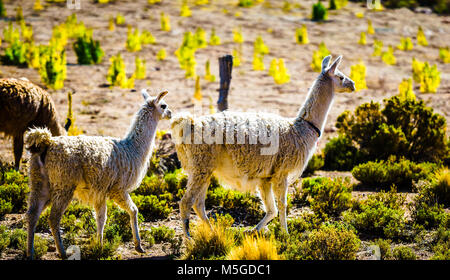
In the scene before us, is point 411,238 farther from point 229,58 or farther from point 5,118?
point 5,118

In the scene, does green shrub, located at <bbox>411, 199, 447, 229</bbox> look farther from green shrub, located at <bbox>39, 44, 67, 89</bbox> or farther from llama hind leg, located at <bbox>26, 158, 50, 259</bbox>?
green shrub, located at <bbox>39, 44, 67, 89</bbox>

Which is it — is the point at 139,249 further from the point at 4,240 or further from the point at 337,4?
the point at 337,4

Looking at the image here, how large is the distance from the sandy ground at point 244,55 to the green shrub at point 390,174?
257cm

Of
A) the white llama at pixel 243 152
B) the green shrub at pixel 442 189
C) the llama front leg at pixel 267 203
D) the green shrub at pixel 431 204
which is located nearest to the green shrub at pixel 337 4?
the green shrub at pixel 431 204

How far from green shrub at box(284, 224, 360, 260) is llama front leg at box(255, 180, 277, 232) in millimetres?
563

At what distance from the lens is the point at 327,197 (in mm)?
8242

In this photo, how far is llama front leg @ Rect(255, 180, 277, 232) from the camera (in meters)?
6.82

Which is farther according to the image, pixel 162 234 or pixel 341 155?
pixel 341 155

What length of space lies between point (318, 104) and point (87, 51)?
35.1 ft

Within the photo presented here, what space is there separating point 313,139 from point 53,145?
3197 mm

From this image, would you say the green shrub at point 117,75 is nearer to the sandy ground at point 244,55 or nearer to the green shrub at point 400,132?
the sandy ground at point 244,55

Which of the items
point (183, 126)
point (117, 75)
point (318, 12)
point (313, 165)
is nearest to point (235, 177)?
point (183, 126)

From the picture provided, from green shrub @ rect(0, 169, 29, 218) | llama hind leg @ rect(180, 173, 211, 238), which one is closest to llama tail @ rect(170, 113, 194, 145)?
llama hind leg @ rect(180, 173, 211, 238)

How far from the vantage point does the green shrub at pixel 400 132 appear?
10.4 metres
